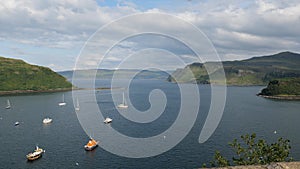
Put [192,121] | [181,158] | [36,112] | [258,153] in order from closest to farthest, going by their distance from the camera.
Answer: [258,153] → [181,158] → [192,121] → [36,112]

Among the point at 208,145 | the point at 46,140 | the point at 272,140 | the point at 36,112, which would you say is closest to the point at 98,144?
the point at 46,140

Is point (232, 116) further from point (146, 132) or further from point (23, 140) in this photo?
point (23, 140)

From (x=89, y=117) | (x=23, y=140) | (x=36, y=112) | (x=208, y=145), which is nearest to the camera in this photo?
(x=208, y=145)

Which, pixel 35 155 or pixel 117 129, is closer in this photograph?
pixel 35 155

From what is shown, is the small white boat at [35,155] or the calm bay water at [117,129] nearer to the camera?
the calm bay water at [117,129]

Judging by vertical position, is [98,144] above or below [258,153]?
below

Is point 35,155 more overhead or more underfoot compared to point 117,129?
more underfoot

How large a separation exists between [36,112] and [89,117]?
115 feet

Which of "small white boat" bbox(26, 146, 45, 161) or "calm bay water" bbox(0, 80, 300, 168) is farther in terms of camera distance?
"small white boat" bbox(26, 146, 45, 161)

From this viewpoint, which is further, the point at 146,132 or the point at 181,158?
the point at 146,132

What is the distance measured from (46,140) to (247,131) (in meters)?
71.9

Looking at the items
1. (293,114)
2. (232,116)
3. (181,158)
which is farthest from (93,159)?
(293,114)

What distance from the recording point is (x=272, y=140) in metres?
86.4

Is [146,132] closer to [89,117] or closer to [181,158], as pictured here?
[181,158]
